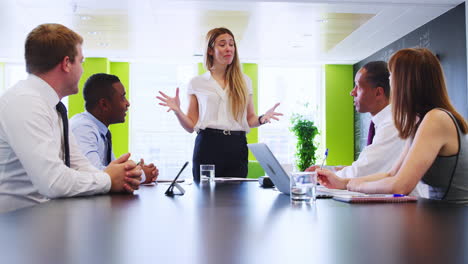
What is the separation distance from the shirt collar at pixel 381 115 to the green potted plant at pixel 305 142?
5632mm

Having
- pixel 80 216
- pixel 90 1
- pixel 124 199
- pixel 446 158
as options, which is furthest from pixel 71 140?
pixel 90 1

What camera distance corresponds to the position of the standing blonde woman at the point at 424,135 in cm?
153

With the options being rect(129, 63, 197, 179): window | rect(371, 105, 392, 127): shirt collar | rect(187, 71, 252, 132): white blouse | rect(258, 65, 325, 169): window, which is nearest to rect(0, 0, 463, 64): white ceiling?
rect(129, 63, 197, 179): window

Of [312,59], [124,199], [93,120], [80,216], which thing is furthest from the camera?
[312,59]

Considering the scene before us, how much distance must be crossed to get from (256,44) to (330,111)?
2359mm

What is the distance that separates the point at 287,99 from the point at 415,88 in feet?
23.8

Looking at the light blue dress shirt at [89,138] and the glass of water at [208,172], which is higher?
the light blue dress shirt at [89,138]

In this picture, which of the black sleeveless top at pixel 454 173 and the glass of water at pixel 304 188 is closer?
the glass of water at pixel 304 188

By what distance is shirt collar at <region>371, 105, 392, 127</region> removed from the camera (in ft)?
8.15

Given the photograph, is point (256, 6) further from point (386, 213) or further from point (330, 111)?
point (386, 213)

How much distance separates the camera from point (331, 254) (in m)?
0.61

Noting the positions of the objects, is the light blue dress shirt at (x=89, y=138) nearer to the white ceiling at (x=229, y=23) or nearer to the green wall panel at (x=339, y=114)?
the white ceiling at (x=229, y=23)

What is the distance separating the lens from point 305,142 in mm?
8242

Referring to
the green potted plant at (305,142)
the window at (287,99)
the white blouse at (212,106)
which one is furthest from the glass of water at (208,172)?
the window at (287,99)
